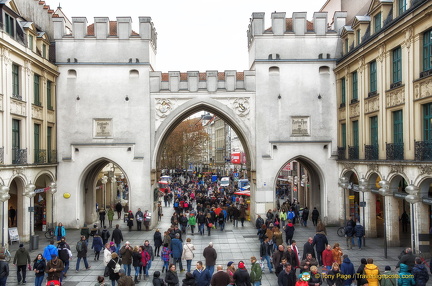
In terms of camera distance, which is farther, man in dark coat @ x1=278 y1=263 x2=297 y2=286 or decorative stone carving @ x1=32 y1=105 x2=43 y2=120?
decorative stone carving @ x1=32 y1=105 x2=43 y2=120

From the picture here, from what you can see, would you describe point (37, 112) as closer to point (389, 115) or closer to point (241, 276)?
point (241, 276)

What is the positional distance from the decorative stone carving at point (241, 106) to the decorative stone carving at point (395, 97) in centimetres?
931

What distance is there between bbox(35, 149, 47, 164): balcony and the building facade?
17077mm

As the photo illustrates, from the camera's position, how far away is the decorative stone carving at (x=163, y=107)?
92.9 feet

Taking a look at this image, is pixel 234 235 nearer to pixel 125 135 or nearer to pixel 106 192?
pixel 125 135

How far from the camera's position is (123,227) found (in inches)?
1126

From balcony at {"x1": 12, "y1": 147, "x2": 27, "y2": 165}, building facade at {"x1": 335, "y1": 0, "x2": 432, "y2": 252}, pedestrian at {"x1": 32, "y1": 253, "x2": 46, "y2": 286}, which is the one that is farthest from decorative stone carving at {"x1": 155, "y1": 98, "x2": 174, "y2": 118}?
pedestrian at {"x1": 32, "y1": 253, "x2": 46, "y2": 286}

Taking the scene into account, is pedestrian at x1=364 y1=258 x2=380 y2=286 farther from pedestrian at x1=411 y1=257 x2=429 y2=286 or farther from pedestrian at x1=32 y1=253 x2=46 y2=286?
pedestrian at x1=32 y1=253 x2=46 y2=286

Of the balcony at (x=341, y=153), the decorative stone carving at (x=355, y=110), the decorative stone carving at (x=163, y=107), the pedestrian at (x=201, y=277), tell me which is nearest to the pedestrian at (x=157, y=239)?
the pedestrian at (x=201, y=277)

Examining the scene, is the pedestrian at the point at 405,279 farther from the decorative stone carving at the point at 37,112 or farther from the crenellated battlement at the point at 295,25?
the decorative stone carving at the point at 37,112

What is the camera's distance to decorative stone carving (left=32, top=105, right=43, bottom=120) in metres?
25.0

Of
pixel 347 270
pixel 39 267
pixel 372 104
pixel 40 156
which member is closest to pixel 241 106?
pixel 372 104

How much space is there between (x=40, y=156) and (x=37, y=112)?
2.44 meters

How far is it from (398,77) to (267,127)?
9.38 m
